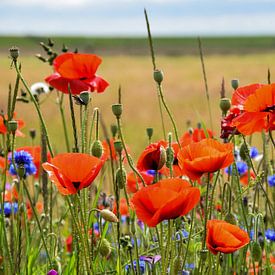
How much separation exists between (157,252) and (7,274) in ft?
1.42

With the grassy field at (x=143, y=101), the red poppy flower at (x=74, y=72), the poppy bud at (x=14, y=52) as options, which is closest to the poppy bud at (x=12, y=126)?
the poppy bud at (x=14, y=52)

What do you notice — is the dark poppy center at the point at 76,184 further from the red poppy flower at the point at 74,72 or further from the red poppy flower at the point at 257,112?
the red poppy flower at the point at 74,72

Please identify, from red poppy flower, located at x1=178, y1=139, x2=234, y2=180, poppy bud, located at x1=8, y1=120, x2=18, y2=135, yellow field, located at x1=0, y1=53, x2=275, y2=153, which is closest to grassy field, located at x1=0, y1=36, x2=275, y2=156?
yellow field, located at x1=0, y1=53, x2=275, y2=153

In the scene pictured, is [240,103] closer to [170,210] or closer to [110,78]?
[170,210]

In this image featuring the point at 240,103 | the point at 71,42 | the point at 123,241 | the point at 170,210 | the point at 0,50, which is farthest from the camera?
the point at 71,42

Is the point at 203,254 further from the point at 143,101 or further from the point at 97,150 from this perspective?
the point at 143,101

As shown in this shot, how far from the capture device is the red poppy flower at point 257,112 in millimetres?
1297

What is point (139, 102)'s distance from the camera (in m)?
14.6

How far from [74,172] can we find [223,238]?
0.23 m

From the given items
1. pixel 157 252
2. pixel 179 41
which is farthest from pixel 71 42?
pixel 157 252

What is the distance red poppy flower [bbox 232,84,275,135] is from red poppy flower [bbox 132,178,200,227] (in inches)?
10.7

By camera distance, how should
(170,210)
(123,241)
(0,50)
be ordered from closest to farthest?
(170,210)
(123,241)
(0,50)

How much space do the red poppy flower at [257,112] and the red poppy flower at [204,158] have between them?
16cm

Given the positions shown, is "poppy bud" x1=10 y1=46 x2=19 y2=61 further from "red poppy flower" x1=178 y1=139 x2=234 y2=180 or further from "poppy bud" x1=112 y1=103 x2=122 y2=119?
"red poppy flower" x1=178 y1=139 x2=234 y2=180
